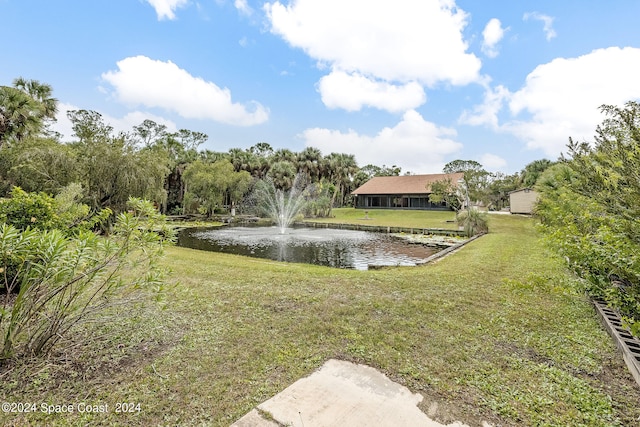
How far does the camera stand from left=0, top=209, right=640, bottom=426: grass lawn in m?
2.05

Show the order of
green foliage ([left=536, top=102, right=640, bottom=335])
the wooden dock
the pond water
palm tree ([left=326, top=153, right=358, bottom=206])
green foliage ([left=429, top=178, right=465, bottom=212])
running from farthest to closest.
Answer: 1. palm tree ([left=326, top=153, right=358, bottom=206])
2. green foliage ([left=429, top=178, right=465, bottom=212])
3. the wooden dock
4. the pond water
5. green foliage ([left=536, top=102, right=640, bottom=335])

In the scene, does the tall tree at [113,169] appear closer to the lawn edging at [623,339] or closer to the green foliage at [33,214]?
the green foliage at [33,214]

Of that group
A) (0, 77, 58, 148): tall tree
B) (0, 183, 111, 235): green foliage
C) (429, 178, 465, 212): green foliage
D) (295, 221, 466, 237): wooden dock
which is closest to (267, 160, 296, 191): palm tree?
(295, 221, 466, 237): wooden dock

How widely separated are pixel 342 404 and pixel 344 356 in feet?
2.36

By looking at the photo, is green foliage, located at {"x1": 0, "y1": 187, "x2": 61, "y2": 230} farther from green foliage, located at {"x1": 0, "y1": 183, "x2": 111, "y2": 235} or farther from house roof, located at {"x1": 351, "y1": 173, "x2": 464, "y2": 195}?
house roof, located at {"x1": 351, "y1": 173, "x2": 464, "y2": 195}

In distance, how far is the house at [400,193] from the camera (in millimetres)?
31281

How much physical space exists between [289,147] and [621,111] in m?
34.9

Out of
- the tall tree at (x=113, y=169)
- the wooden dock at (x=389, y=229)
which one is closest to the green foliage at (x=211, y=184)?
the wooden dock at (x=389, y=229)

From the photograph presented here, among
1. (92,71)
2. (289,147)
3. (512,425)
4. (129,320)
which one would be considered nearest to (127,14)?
(92,71)

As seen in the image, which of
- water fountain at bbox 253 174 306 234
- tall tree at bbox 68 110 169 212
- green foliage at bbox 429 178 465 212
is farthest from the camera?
water fountain at bbox 253 174 306 234

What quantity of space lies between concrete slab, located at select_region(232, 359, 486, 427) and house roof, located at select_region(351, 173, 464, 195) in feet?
97.5

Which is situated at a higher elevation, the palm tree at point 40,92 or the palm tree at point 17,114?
the palm tree at point 40,92

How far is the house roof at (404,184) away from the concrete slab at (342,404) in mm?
29705

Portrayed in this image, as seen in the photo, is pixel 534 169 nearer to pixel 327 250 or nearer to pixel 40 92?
pixel 327 250
